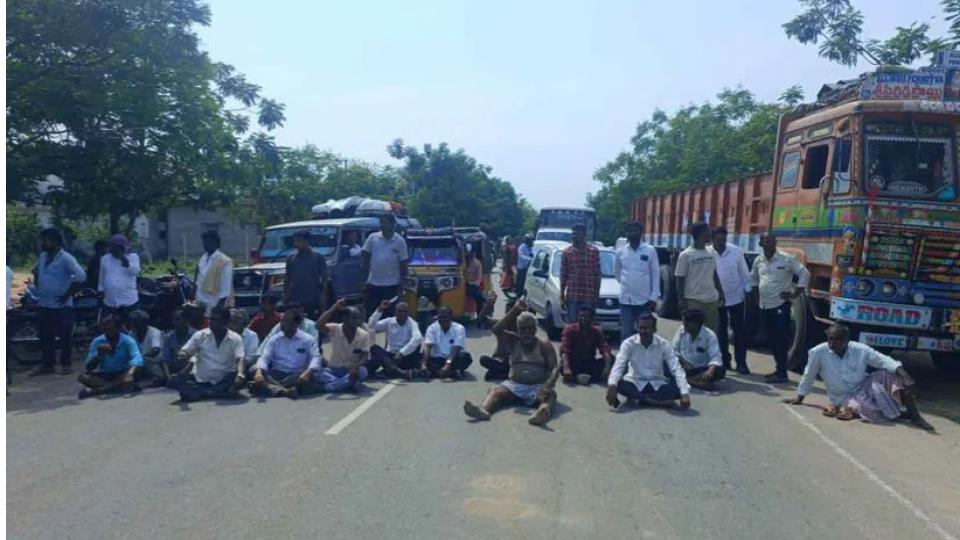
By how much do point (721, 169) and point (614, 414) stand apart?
95.2ft

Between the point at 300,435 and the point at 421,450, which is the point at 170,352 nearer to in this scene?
the point at 300,435

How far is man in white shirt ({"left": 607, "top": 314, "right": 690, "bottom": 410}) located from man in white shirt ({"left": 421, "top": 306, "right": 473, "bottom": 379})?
2.20 m

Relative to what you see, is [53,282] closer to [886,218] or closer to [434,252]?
[434,252]

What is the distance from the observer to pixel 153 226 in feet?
140

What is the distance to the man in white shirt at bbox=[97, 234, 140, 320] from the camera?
10414 mm

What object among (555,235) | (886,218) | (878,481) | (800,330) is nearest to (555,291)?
(800,330)

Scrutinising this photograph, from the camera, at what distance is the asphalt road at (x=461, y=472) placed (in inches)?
199

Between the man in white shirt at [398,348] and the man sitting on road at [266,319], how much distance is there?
1.15m

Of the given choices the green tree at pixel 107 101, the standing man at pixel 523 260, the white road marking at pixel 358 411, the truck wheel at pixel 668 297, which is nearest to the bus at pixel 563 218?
the standing man at pixel 523 260

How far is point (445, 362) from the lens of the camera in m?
10.0

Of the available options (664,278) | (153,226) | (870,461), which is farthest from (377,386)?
(153,226)

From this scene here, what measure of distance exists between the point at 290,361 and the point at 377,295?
2399 mm

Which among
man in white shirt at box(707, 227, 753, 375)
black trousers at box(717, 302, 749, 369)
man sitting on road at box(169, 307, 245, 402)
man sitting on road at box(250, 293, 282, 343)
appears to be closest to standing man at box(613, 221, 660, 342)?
man in white shirt at box(707, 227, 753, 375)

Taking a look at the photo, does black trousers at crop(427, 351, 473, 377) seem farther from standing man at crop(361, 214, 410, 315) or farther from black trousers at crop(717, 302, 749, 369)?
black trousers at crop(717, 302, 749, 369)
